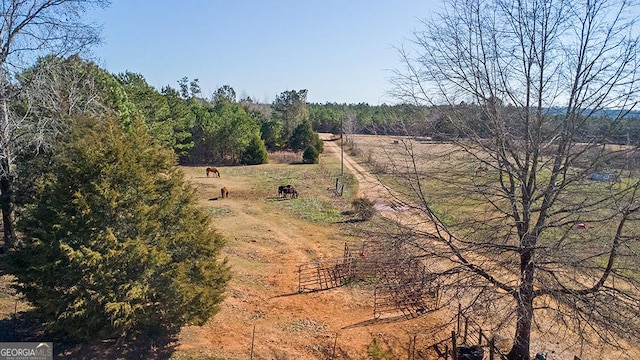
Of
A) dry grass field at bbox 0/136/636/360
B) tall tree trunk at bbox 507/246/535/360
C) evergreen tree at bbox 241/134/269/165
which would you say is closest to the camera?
tall tree trunk at bbox 507/246/535/360

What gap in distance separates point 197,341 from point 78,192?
4.70 metres

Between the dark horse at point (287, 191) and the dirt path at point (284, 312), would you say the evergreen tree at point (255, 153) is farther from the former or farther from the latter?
the dirt path at point (284, 312)

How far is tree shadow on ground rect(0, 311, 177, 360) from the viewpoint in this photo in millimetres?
8539

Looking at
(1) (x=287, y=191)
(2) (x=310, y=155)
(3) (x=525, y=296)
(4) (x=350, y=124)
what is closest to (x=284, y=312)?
(3) (x=525, y=296)

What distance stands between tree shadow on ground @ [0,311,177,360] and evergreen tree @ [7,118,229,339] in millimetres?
549

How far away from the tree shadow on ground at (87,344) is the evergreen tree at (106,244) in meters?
0.55

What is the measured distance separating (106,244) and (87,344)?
A: 283 cm

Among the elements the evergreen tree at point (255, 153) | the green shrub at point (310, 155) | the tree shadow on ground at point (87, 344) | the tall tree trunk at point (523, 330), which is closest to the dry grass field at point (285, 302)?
the tree shadow on ground at point (87, 344)

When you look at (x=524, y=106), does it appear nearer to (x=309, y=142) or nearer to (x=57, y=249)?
(x=57, y=249)

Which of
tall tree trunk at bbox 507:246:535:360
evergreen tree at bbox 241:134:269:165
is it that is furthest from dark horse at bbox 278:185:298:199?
tall tree trunk at bbox 507:246:535:360

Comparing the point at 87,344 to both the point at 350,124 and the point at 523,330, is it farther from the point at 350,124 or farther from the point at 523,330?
the point at 350,124

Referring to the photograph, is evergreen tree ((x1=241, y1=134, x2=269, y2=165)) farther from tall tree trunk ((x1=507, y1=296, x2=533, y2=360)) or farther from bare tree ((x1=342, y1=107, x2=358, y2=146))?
tall tree trunk ((x1=507, y1=296, x2=533, y2=360))

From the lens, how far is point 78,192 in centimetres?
749

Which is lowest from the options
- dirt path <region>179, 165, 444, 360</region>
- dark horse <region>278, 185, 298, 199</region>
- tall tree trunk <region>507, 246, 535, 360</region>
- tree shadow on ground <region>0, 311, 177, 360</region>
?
dirt path <region>179, 165, 444, 360</region>
